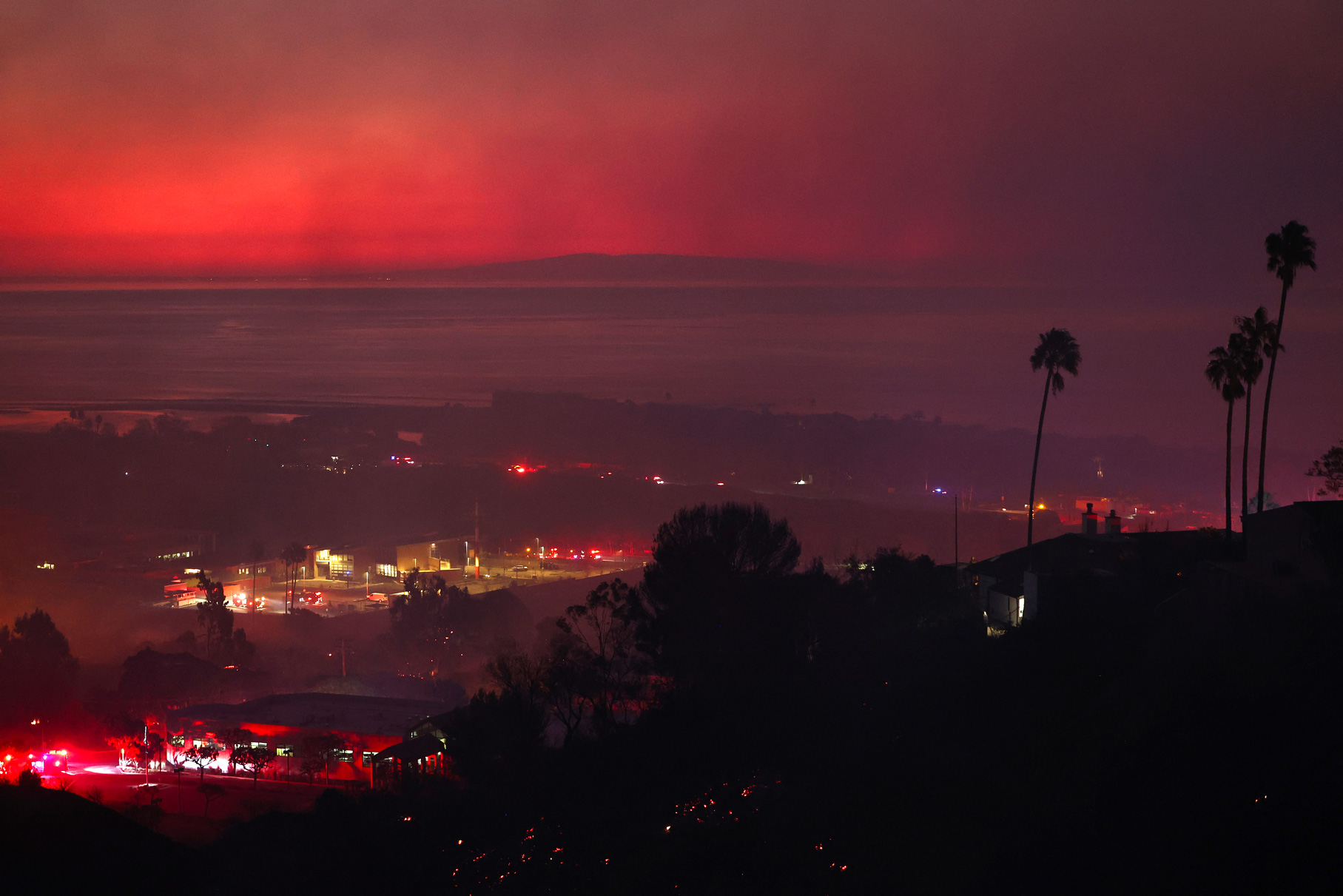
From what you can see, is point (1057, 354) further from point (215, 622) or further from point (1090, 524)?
point (215, 622)

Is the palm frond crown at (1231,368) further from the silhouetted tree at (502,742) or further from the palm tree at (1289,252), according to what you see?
the silhouetted tree at (502,742)

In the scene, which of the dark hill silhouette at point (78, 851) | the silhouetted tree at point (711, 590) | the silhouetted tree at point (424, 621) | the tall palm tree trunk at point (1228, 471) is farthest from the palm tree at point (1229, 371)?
the silhouetted tree at point (424, 621)

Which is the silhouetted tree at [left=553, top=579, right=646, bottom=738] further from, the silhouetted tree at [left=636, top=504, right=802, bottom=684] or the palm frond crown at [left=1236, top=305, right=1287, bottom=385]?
the palm frond crown at [left=1236, top=305, right=1287, bottom=385]

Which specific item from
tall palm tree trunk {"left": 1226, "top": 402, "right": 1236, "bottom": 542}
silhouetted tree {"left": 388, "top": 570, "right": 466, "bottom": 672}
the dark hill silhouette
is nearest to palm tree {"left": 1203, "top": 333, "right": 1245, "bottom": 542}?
tall palm tree trunk {"left": 1226, "top": 402, "right": 1236, "bottom": 542}

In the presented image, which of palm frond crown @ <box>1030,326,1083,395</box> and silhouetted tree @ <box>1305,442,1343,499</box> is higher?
palm frond crown @ <box>1030,326,1083,395</box>

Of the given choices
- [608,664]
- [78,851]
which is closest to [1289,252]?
[608,664]

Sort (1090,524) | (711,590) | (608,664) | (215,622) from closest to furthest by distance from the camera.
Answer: (608,664) → (711,590) → (1090,524) → (215,622)

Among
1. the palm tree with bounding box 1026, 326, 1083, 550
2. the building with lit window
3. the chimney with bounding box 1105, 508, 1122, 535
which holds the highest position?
the palm tree with bounding box 1026, 326, 1083, 550

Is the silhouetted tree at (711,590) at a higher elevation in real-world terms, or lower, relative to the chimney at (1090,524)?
lower
